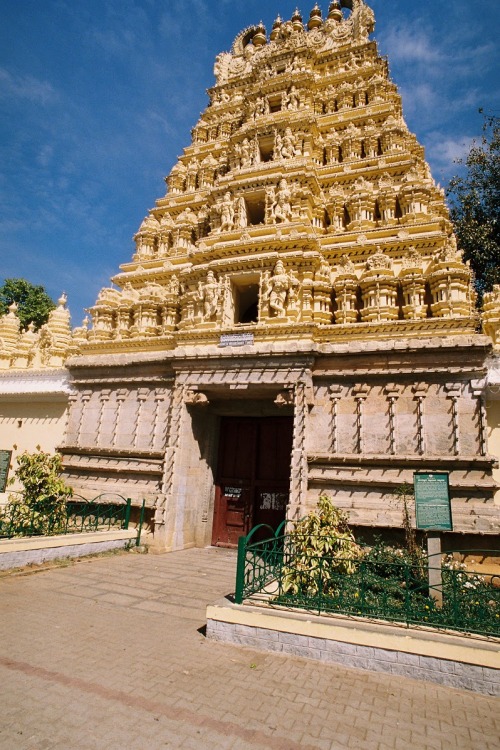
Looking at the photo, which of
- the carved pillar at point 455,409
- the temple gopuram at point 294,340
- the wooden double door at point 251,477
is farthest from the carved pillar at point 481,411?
the wooden double door at point 251,477

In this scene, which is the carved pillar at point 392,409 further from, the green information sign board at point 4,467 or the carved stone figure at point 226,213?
the green information sign board at point 4,467

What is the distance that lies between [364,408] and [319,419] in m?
1.39

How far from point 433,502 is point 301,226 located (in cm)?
1097

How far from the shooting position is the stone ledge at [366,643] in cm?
571

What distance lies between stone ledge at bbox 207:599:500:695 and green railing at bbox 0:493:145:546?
7534mm

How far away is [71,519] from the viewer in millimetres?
15055

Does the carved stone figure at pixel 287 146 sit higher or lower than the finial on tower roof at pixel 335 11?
lower

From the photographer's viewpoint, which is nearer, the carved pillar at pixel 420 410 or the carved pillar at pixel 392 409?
the carved pillar at pixel 420 410

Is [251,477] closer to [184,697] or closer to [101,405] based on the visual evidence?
[101,405]

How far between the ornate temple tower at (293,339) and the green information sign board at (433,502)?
12.0 ft

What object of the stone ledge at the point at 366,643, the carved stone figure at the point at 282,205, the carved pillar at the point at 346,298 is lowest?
the stone ledge at the point at 366,643

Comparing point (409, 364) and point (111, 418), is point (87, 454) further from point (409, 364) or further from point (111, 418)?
point (409, 364)

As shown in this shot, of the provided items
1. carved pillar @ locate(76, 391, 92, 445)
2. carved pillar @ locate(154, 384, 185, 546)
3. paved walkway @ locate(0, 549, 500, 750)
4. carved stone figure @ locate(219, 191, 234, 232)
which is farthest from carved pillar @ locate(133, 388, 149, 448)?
paved walkway @ locate(0, 549, 500, 750)

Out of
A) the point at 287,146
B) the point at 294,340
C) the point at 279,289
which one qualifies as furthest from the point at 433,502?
the point at 287,146
